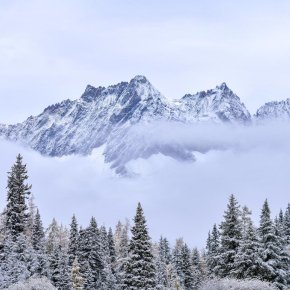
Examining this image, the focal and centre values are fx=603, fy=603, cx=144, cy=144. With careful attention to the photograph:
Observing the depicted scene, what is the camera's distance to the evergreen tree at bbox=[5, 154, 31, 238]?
59438 mm

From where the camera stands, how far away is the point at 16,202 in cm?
6109

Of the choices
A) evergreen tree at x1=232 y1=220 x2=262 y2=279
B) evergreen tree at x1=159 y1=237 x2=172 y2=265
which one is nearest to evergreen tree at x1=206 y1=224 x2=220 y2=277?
evergreen tree at x1=232 y1=220 x2=262 y2=279

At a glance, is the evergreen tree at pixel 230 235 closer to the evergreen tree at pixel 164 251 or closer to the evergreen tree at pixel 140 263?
the evergreen tree at pixel 140 263

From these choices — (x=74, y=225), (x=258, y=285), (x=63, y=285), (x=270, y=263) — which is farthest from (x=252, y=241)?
(x=74, y=225)

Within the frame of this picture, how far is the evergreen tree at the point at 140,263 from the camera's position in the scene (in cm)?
5416

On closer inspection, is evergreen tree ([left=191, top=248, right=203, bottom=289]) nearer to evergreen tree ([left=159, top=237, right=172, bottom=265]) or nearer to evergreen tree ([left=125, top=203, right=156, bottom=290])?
evergreen tree ([left=159, top=237, right=172, bottom=265])

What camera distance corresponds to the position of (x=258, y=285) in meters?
44.8

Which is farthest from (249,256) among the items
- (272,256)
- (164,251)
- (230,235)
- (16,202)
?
(164,251)

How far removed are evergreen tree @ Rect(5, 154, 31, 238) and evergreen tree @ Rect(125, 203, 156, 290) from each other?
11.8 meters

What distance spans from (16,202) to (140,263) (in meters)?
15.1

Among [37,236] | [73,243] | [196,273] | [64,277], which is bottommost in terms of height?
[64,277]

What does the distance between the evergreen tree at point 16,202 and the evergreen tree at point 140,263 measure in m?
11.8

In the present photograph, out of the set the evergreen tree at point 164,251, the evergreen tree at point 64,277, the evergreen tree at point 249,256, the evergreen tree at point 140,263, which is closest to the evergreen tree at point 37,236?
the evergreen tree at point 64,277

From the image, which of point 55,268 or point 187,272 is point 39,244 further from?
point 187,272
